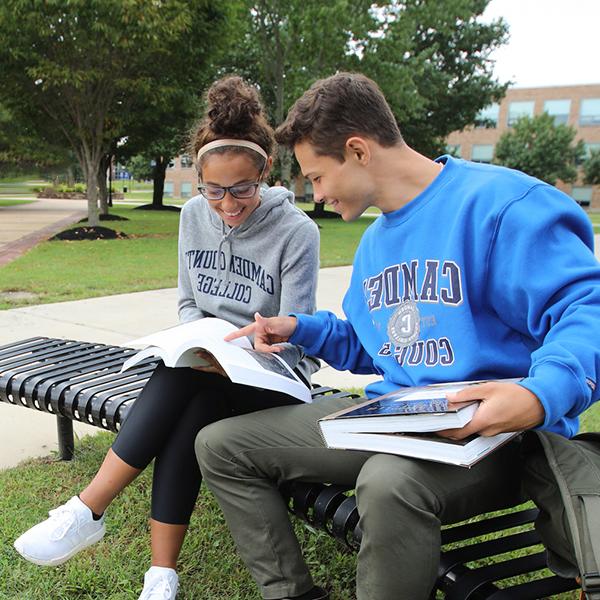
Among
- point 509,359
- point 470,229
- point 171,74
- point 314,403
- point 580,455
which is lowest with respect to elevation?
point 314,403

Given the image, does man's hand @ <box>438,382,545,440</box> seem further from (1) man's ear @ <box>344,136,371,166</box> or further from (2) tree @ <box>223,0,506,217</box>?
(2) tree @ <box>223,0,506,217</box>

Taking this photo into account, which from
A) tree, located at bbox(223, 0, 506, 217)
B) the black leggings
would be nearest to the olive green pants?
the black leggings

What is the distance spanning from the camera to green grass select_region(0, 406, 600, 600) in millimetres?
2047

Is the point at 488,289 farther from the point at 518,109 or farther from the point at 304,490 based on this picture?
the point at 518,109

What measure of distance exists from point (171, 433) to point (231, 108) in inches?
45.4

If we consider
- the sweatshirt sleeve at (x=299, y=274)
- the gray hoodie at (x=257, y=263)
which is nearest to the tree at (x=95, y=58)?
the gray hoodie at (x=257, y=263)

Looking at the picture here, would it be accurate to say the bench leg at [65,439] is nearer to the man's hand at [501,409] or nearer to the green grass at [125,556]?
the green grass at [125,556]

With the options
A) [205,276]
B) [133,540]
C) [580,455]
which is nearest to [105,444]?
[133,540]

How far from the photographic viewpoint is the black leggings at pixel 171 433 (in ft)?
6.15

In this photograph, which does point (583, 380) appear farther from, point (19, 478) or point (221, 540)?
point (19, 478)

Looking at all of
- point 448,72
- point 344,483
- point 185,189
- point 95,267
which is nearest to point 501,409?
point 344,483

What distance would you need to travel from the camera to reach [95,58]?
43.0ft

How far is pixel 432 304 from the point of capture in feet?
5.52

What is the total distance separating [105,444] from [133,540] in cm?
90
